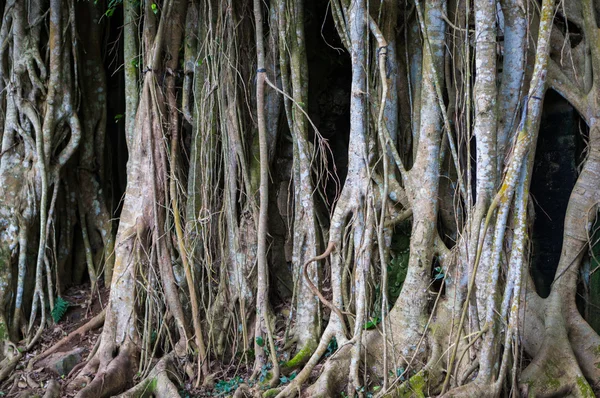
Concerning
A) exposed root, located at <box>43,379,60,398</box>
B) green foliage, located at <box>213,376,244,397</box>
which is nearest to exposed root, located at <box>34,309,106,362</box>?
exposed root, located at <box>43,379,60,398</box>

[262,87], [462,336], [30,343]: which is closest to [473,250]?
[462,336]

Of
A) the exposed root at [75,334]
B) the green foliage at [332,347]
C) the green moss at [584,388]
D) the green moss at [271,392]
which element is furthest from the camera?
the exposed root at [75,334]

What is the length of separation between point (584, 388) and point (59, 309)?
3775 mm

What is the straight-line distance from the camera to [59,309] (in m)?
4.91

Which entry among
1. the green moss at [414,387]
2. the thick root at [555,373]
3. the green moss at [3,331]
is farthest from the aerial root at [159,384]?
the thick root at [555,373]

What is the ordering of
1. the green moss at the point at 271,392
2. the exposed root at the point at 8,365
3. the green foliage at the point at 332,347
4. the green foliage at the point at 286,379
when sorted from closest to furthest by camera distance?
the green moss at the point at 271,392
the green foliage at the point at 286,379
the green foliage at the point at 332,347
the exposed root at the point at 8,365

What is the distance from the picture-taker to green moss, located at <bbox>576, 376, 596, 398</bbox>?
3.09 metres

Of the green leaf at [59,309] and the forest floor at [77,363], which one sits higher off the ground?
the green leaf at [59,309]

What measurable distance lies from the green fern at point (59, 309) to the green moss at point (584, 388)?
12.2 ft

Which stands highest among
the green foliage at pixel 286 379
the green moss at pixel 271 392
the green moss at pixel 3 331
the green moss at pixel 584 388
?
the green moss at pixel 3 331

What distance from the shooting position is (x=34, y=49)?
16.6 feet

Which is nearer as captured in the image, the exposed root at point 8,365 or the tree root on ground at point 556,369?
the tree root on ground at point 556,369

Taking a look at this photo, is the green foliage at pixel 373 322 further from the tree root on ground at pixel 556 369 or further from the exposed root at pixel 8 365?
the exposed root at pixel 8 365

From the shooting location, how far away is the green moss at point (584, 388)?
3092 mm
